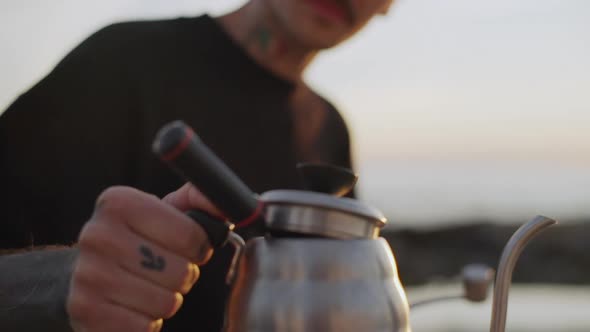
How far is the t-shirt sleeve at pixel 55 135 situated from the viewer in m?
1.11

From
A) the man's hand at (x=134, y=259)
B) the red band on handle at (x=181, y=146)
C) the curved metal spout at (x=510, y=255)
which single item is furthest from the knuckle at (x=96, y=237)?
the curved metal spout at (x=510, y=255)

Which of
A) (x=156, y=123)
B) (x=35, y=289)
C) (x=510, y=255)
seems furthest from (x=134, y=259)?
(x=156, y=123)

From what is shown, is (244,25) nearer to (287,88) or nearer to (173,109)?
(287,88)

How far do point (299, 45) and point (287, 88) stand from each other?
10cm

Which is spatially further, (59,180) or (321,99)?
(321,99)

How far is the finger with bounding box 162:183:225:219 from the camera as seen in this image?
68 centimetres

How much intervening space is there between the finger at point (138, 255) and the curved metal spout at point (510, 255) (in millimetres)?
361

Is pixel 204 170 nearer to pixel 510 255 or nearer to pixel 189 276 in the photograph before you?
pixel 189 276

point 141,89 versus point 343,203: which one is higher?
point 343,203

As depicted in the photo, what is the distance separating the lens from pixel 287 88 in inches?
61.2

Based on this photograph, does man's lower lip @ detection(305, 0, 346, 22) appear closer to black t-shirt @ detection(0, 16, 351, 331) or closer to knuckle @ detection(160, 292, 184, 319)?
black t-shirt @ detection(0, 16, 351, 331)

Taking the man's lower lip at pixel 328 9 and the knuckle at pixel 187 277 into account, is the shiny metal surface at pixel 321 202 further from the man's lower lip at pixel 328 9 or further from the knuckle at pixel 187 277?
the man's lower lip at pixel 328 9

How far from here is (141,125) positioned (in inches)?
53.6

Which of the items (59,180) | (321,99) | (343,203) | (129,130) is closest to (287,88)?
(321,99)
